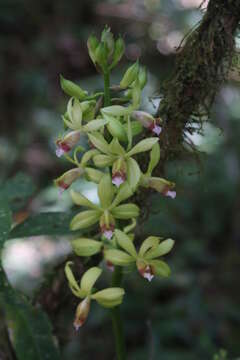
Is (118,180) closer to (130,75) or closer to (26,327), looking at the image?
(130,75)

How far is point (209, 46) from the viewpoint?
1701mm

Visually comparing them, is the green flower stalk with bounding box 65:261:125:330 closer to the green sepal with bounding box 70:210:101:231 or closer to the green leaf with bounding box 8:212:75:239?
the green sepal with bounding box 70:210:101:231

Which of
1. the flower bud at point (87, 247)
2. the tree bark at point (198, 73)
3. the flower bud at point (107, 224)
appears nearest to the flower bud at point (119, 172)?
the flower bud at point (107, 224)

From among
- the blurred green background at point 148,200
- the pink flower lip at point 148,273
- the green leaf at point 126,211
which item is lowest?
the blurred green background at point 148,200

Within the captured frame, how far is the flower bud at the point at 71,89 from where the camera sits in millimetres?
1540

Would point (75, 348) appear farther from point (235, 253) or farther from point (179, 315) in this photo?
point (235, 253)

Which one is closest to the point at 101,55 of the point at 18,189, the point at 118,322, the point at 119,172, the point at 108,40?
the point at 108,40

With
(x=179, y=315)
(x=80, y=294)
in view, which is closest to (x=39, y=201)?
(x=179, y=315)

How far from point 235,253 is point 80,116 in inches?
105

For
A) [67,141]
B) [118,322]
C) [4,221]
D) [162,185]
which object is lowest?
[118,322]

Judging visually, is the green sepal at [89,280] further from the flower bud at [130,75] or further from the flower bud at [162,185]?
the flower bud at [130,75]

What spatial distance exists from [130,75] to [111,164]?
10.3 inches

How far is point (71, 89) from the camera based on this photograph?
5.12 ft

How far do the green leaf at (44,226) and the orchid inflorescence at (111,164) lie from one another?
0.42m
